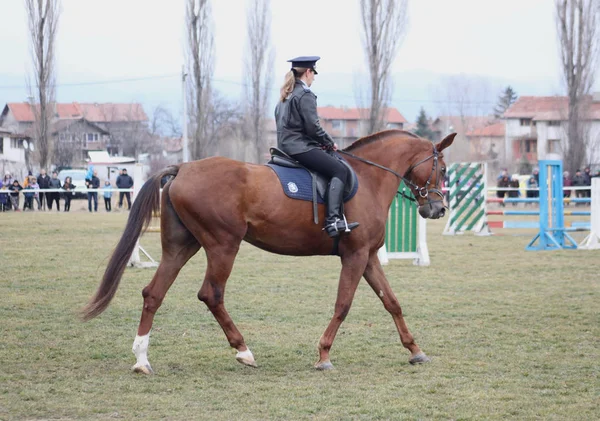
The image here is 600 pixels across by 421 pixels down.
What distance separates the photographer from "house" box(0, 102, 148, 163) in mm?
84994

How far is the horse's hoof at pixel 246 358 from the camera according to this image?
7062 millimetres

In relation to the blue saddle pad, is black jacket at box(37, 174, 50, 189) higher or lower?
lower

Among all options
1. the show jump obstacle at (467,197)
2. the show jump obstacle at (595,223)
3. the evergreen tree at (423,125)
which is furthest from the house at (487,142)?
the show jump obstacle at (595,223)

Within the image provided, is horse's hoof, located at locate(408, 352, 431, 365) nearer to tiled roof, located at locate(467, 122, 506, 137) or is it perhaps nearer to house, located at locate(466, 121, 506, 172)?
house, located at locate(466, 121, 506, 172)

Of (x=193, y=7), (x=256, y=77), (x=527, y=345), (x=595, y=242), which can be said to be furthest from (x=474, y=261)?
(x=256, y=77)

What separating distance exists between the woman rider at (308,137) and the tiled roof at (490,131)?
95.4m

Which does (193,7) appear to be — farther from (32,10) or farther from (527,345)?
(527,345)

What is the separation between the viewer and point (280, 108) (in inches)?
292

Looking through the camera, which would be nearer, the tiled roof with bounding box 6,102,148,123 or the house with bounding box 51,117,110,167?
the house with bounding box 51,117,110,167

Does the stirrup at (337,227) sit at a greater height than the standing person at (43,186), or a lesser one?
greater

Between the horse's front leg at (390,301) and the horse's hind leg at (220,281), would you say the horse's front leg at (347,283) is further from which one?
the horse's hind leg at (220,281)

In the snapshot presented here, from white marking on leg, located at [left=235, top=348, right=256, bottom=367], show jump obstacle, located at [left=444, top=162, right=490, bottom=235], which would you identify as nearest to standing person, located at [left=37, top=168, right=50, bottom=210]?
show jump obstacle, located at [left=444, top=162, right=490, bottom=235]

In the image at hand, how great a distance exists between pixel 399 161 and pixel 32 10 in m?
38.2

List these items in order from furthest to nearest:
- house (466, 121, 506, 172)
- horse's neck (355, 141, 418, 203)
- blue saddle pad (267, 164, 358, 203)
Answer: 1. house (466, 121, 506, 172)
2. horse's neck (355, 141, 418, 203)
3. blue saddle pad (267, 164, 358, 203)
